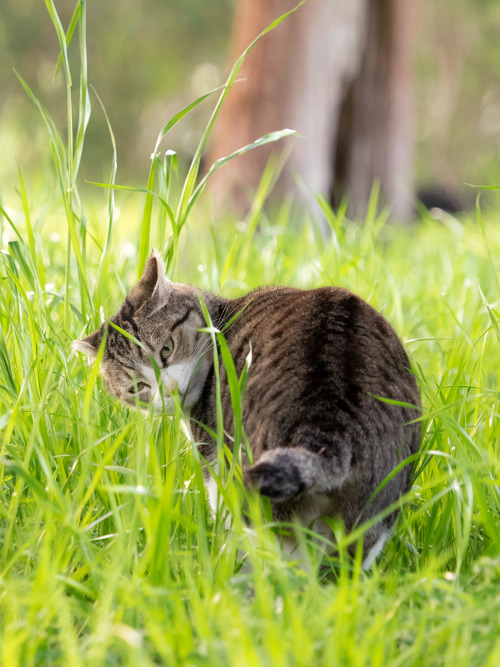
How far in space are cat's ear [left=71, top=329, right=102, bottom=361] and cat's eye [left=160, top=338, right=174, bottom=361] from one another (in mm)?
170

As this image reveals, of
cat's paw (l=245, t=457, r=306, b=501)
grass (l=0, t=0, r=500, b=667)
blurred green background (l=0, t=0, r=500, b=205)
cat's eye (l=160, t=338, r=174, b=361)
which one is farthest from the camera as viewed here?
blurred green background (l=0, t=0, r=500, b=205)

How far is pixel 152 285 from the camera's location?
6.43ft

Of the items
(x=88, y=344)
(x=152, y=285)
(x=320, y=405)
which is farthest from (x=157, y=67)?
(x=320, y=405)

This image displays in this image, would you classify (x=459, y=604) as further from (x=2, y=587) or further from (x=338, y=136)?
(x=338, y=136)

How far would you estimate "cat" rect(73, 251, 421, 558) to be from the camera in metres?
1.32

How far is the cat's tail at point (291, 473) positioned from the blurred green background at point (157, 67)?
974cm

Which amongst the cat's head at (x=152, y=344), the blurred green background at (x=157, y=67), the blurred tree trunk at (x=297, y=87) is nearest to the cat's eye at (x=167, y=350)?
the cat's head at (x=152, y=344)

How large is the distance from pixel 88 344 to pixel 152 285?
0.78ft

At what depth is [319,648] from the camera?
103 centimetres

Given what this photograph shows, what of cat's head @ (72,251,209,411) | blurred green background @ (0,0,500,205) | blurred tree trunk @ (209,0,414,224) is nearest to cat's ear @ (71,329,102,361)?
cat's head @ (72,251,209,411)

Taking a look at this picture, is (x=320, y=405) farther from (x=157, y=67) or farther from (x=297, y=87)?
(x=157, y=67)

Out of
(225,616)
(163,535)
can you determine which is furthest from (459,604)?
(163,535)

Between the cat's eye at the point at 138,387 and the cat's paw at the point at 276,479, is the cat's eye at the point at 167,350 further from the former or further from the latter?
the cat's paw at the point at 276,479

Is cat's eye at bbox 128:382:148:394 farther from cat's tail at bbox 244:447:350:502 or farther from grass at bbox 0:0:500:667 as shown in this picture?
cat's tail at bbox 244:447:350:502
